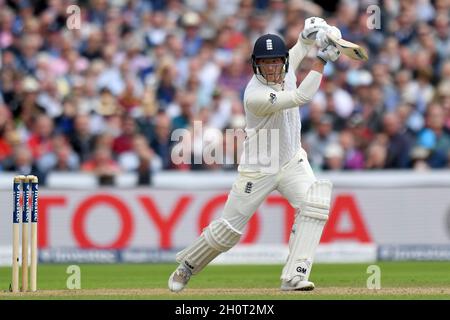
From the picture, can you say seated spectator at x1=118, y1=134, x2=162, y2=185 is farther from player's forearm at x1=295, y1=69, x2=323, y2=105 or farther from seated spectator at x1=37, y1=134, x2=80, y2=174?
player's forearm at x1=295, y1=69, x2=323, y2=105

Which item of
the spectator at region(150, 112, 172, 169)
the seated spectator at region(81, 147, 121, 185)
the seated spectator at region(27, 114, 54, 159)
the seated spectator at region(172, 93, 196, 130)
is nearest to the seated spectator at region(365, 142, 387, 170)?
the seated spectator at region(172, 93, 196, 130)

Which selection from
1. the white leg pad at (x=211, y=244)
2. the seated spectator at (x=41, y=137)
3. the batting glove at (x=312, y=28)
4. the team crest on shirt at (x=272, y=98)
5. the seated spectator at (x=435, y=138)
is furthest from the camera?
the seated spectator at (x=435, y=138)

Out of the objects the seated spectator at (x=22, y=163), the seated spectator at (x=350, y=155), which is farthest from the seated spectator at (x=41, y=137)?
the seated spectator at (x=350, y=155)

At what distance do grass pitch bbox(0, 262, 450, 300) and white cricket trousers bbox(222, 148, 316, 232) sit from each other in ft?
2.18

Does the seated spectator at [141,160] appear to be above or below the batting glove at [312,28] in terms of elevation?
below

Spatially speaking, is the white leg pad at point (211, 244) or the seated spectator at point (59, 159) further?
the seated spectator at point (59, 159)

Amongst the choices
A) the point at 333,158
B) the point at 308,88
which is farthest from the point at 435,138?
the point at 308,88

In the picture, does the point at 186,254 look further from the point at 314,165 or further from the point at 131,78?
the point at 131,78

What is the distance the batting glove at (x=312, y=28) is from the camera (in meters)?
11.3

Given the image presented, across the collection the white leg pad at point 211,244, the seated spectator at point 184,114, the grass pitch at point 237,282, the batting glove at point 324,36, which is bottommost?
the grass pitch at point 237,282

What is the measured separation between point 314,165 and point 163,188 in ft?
6.99

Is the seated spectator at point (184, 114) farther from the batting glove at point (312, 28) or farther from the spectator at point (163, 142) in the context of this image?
the batting glove at point (312, 28)

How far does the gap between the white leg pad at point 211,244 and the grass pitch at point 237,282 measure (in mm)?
268

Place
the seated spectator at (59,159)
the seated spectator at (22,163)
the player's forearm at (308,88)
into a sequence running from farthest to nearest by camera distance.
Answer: the seated spectator at (59,159) < the seated spectator at (22,163) < the player's forearm at (308,88)
